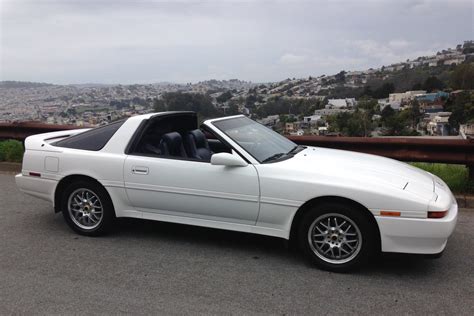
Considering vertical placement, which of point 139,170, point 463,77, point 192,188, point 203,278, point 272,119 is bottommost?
point 203,278

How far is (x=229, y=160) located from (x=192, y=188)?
492 millimetres

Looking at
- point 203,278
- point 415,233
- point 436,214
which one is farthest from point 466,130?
point 203,278

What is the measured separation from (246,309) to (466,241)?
2718mm

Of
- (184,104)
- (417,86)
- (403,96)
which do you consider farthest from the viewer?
(417,86)

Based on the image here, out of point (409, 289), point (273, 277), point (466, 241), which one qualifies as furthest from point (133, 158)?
point (466, 241)

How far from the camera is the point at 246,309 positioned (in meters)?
3.16

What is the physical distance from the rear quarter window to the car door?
459 mm

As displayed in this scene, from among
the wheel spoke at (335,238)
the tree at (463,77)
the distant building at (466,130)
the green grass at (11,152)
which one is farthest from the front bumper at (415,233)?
the green grass at (11,152)

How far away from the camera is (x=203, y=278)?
3.69 m

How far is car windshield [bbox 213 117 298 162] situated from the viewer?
4.30m

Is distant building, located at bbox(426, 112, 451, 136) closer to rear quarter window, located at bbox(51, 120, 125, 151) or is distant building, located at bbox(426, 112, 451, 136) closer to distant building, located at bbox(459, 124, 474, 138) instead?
distant building, located at bbox(459, 124, 474, 138)

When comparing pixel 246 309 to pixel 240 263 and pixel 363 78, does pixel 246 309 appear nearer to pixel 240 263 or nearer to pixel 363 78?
pixel 240 263

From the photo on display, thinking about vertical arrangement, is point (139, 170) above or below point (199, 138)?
below

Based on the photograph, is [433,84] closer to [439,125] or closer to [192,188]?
[439,125]
